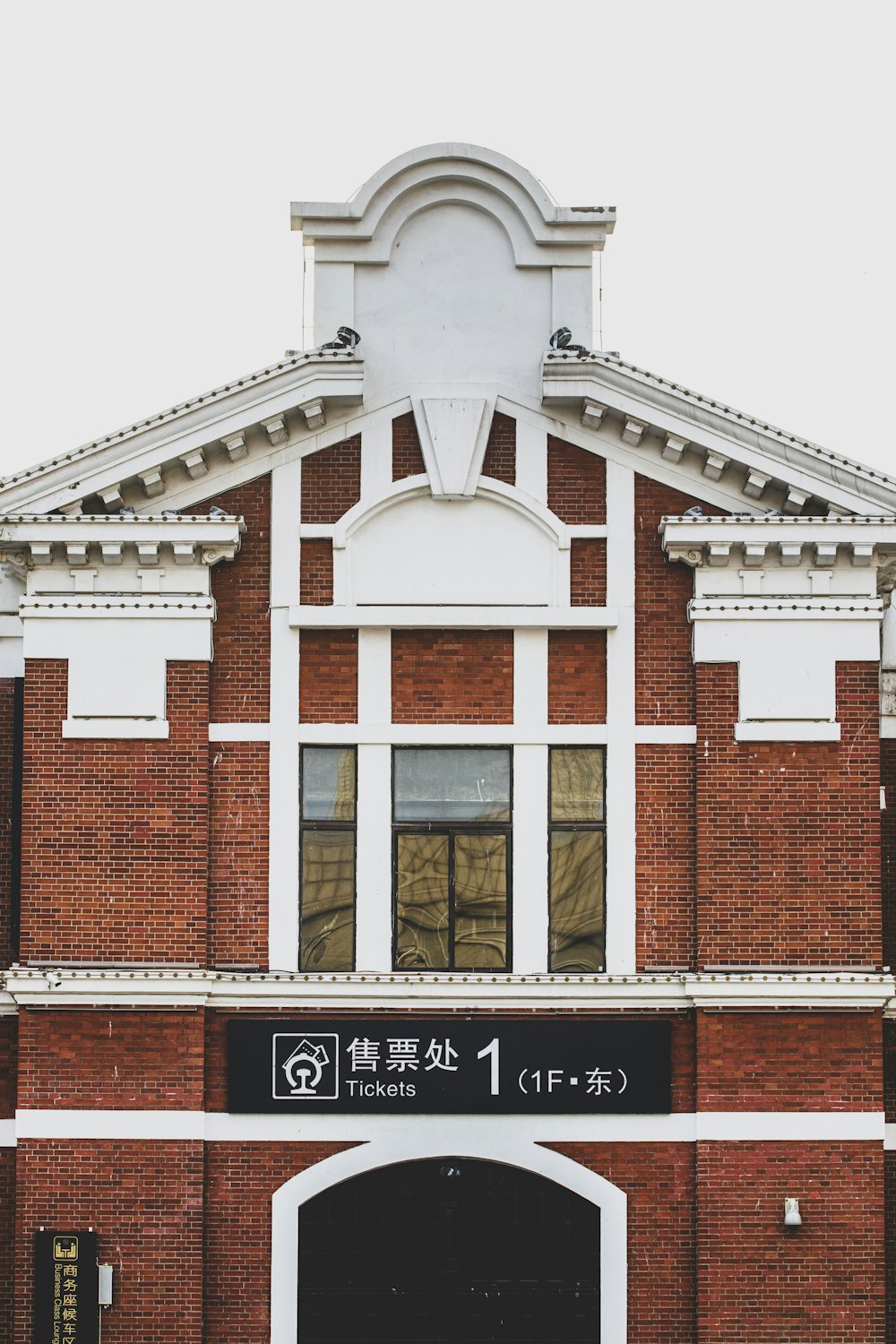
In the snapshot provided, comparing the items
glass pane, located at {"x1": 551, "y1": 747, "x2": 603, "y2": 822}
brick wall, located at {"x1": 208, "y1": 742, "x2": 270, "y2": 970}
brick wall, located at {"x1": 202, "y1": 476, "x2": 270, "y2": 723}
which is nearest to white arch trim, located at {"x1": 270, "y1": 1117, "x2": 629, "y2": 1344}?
brick wall, located at {"x1": 208, "y1": 742, "x2": 270, "y2": 970}

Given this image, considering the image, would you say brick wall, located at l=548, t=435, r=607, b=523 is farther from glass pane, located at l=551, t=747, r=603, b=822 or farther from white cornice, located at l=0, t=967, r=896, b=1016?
white cornice, located at l=0, t=967, r=896, b=1016

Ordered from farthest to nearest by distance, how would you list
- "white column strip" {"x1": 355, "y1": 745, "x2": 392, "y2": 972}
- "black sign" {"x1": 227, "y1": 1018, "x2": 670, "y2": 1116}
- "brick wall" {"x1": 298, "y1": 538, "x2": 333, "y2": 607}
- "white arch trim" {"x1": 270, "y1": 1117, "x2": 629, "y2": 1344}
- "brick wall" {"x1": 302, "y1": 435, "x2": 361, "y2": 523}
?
"brick wall" {"x1": 302, "y1": 435, "x2": 361, "y2": 523}
"brick wall" {"x1": 298, "y1": 538, "x2": 333, "y2": 607}
"white column strip" {"x1": 355, "y1": 745, "x2": 392, "y2": 972}
"black sign" {"x1": 227, "y1": 1018, "x2": 670, "y2": 1116}
"white arch trim" {"x1": 270, "y1": 1117, "x2": 629, "y2": 1344}

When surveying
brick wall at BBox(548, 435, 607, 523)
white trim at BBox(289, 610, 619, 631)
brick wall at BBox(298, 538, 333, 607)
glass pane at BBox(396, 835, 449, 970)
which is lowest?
glass pane at BBox(396, 835, 449, 970)

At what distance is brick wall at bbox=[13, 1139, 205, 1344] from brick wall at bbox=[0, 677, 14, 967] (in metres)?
2.31

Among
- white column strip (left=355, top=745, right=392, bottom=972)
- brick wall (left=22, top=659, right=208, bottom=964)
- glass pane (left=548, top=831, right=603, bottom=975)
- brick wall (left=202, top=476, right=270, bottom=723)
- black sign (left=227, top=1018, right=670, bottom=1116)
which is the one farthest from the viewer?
brick wall (left=202, top=476, right=270, bottom=723)

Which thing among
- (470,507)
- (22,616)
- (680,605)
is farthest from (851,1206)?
(22,616)

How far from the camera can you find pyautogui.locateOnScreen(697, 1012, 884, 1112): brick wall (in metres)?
16.2

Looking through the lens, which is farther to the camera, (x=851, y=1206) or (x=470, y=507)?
(x=470, y=507)

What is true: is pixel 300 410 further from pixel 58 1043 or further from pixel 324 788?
pixel 58 1043

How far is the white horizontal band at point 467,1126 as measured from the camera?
16.1 metres

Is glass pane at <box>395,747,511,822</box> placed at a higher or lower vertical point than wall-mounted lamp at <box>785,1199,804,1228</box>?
higher

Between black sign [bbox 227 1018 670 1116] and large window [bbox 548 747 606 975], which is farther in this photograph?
large window [bbox 548 747 606 975]

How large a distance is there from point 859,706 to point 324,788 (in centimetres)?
551

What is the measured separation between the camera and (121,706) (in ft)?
54.6
